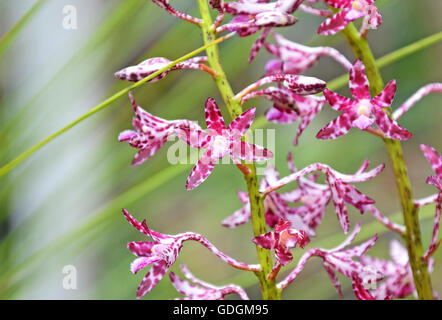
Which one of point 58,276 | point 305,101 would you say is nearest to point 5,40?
point 305,101

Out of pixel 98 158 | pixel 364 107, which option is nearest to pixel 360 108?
pixel 364 107

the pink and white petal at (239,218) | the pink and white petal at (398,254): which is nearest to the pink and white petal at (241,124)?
the pink and white petal at (239,218)

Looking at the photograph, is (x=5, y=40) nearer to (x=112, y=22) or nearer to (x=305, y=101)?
(x=112, y=22)

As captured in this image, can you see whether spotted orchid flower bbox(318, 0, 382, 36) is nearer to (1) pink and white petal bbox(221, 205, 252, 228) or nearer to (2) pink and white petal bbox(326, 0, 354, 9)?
(2) pink and white petal bbox(326, 0, 354, 9)

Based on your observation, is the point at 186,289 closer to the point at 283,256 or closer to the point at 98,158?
the point at 283,256

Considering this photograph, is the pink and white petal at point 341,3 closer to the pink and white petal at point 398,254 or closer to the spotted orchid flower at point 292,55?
the spotted orchid flower at point 292,55
